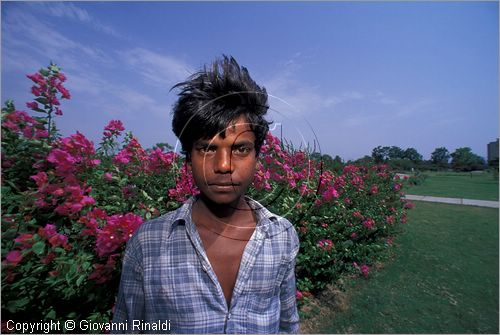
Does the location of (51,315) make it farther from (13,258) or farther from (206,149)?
(206,149)

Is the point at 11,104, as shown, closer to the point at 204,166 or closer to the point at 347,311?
the point at 204,166

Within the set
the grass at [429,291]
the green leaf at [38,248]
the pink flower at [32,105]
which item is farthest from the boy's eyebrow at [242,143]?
the grass at [429,291]

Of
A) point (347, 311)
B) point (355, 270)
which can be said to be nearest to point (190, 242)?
point (347, 311)

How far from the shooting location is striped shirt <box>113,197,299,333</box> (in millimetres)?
1117

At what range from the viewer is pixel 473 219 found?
8.74m

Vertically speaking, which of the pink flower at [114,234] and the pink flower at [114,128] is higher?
the pink flower at [114,128]

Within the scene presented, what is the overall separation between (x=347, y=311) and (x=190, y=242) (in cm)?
288

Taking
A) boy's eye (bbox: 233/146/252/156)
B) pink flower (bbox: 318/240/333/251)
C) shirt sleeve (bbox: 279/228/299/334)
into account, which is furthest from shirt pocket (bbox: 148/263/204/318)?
pink flower (bbox: 318/240/333/251)

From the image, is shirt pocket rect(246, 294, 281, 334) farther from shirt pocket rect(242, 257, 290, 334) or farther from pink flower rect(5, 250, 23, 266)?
pink flower rect(5, 250, 23, 266)

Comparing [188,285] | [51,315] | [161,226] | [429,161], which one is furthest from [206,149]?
[429,161]

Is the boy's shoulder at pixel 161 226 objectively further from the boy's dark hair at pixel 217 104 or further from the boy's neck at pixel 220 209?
the boy's dark hair at pixel 217 104

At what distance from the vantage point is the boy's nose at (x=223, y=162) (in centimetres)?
101

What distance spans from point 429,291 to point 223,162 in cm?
437

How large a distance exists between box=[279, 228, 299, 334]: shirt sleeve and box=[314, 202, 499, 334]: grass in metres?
1.84
